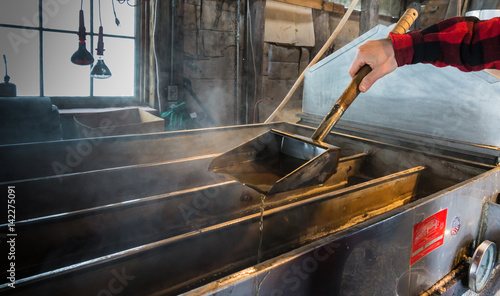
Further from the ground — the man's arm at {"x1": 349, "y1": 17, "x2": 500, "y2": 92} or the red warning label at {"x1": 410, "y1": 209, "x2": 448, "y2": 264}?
the man's arm at {"x1": 349, "y1": 17, "x2": 500, "y2": 92}

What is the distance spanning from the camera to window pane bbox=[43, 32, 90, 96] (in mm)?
3850

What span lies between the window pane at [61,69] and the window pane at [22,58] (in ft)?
0.32

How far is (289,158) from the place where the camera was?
61.1 inches

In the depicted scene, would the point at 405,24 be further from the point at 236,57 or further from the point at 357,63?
the point at 236,57

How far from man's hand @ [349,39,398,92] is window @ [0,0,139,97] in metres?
3.84

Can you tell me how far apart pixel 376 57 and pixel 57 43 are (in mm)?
4070

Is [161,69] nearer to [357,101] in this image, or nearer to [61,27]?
[61,27]

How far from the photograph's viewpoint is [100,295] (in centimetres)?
88

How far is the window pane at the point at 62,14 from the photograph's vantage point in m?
3.77

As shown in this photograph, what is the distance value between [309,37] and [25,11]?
417 centimetres

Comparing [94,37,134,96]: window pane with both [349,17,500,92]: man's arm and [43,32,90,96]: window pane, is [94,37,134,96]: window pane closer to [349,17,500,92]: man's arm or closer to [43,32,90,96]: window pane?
[43,32,90,96]: window pane

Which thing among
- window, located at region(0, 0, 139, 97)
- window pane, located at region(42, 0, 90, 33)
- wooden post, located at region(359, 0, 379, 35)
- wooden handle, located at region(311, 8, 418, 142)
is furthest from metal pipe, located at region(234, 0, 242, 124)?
wooden handle, located at region(311, 8, 418, 142)

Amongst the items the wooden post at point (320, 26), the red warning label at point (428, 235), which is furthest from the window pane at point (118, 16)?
the red warning label at point (428, 235)

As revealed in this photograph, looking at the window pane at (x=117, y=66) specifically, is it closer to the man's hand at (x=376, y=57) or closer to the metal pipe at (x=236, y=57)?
the metal pipe at (x=236, y=57)
